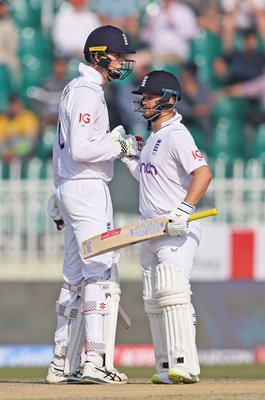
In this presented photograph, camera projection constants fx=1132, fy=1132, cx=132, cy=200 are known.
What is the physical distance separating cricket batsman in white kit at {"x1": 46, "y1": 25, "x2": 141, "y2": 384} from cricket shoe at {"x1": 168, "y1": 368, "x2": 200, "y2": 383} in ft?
1.33

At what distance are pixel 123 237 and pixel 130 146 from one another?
662 mm

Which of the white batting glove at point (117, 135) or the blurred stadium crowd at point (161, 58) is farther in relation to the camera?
the blurred stadium crowd at point (161, 58)

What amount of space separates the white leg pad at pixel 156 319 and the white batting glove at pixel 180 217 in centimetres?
44

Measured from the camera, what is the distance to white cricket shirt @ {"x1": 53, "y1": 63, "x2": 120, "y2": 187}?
22.2 feet

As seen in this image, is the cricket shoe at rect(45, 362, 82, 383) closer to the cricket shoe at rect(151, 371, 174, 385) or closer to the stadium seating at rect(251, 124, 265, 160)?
the cricket shoe at rect(151, 371, 174, 385)

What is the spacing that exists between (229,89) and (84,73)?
24.9 feet

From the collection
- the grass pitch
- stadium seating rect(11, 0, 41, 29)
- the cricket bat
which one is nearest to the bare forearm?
the cricket bat

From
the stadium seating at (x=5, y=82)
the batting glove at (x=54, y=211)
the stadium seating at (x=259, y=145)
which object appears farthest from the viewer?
the stadium seating at (x=5, y=82)

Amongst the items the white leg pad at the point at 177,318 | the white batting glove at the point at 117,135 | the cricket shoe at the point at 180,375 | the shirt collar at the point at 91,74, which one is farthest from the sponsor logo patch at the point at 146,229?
the shirt collar at the point at 91,74

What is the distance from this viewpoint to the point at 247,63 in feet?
47.5

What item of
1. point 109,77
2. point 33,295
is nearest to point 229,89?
point 33,295

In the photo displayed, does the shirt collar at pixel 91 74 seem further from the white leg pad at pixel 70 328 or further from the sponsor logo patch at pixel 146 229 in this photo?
the white leg pad at pixel 70 328

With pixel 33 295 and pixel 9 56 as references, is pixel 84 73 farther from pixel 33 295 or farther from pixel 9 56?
pixel 9 56

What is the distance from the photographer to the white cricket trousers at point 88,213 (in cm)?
686
